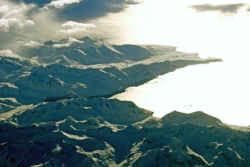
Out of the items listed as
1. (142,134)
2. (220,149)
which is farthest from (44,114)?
(220,149)

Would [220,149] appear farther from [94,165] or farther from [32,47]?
[32,47]

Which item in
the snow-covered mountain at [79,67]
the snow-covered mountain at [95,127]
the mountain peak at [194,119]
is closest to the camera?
the snow-covered mountain at [95,127]

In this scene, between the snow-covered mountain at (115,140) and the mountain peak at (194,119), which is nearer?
the snow-covered mountain at (115,140)

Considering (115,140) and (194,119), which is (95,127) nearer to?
(115,140)

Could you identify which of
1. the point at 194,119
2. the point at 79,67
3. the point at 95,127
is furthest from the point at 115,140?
the point at 79,67

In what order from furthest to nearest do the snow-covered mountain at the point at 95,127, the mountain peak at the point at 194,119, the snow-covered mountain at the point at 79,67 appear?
the snow-covered mountain at the point at 79,67 → the mountain peak at the point at 194,119 → the snow-covered mountain at the point at 95,127

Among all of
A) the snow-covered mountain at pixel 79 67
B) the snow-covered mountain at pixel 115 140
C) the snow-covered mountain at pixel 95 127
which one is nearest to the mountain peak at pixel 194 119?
the snow-covered mountain at pixel 115 140

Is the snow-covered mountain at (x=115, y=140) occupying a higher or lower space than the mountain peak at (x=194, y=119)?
lower

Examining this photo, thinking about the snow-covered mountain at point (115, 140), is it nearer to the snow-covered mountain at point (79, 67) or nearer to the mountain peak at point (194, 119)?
the mountain peak at point (194, 119)

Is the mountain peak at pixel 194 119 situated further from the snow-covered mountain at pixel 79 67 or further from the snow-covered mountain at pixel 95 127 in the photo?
the snow-covered mountain at pixel 79 67
